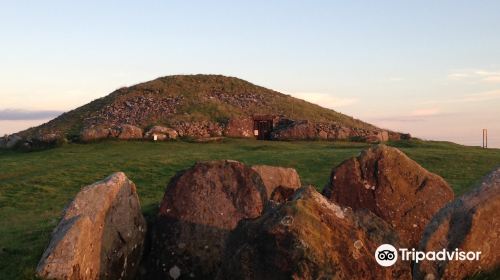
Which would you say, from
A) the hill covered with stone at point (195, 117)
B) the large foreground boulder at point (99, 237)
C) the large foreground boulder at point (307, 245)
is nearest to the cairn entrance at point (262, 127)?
the hill covered with stone at point (195, 117)

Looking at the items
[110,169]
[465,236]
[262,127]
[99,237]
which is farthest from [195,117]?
[465,236]

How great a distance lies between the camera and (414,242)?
45.4 feet

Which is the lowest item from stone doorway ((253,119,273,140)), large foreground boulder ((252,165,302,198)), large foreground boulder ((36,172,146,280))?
large foreground boulder ((36,172,146,280))

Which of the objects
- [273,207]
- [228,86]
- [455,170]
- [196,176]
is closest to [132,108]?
[228,86]

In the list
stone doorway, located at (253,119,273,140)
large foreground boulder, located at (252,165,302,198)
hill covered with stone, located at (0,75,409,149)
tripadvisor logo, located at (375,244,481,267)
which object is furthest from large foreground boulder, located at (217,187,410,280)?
stone doorway, located at (253,119,273,140)

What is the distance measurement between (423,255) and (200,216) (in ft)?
18.5

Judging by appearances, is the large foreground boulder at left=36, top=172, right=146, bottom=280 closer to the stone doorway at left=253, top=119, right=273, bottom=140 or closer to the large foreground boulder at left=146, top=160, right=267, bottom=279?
the large foreground boulder at left=146, top=160, right=267, bottom=279

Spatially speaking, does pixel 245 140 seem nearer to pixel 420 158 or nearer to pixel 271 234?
pixel 420 158

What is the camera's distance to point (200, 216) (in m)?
14.1

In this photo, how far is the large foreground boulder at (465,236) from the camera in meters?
10.3

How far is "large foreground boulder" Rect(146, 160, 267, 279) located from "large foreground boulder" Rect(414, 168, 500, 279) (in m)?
4.76

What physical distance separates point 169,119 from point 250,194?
3955 centimetres

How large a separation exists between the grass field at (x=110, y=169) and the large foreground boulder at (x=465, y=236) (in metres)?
8.18

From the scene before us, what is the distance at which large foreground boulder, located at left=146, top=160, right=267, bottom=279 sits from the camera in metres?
13.8
